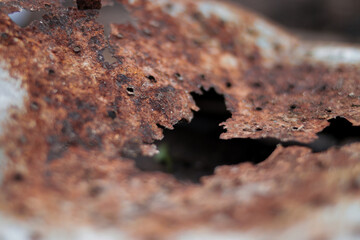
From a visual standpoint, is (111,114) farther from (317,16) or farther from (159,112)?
(317,16)

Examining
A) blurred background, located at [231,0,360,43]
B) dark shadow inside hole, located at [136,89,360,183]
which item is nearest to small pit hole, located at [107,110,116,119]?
dark shadow inside hole, located at [136,89,360,183]

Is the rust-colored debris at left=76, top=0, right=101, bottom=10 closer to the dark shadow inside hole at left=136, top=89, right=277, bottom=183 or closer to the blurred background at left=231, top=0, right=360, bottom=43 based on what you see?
the dark shadow inside hole at left=136, top=89, right=277, bottom=183

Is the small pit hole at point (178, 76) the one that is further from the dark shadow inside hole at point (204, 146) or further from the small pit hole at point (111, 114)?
the small pit hole at point (111, 114)

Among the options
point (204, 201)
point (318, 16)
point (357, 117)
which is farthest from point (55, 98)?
point (318, 16)

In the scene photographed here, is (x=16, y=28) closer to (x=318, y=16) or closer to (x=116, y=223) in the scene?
(x=116, y=223)

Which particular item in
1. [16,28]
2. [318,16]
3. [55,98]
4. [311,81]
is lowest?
[55,98]

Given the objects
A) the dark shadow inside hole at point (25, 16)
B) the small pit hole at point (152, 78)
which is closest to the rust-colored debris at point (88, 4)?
the dark shadow inside hole at point (25, 16)

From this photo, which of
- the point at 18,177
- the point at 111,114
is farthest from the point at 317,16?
the point at 18,177
